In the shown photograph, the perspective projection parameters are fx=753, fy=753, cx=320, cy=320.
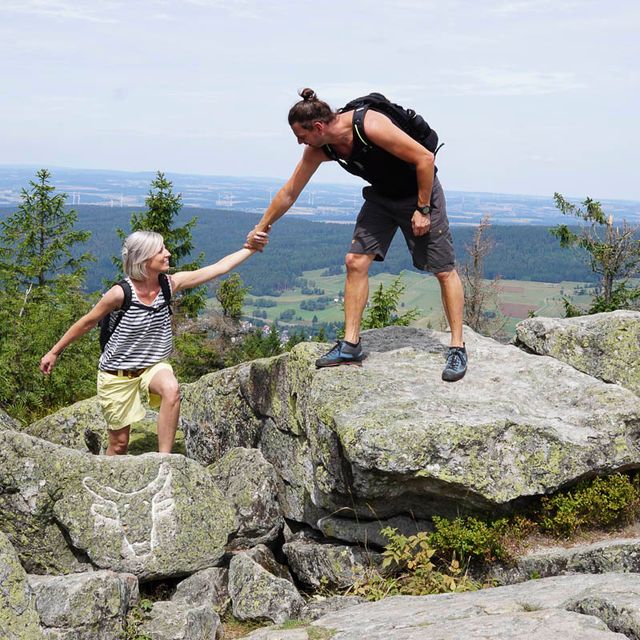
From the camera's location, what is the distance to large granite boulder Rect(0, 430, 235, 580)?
8.83 metres

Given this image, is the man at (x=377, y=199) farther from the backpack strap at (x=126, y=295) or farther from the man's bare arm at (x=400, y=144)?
the backpack strap at (x=126, y=295)

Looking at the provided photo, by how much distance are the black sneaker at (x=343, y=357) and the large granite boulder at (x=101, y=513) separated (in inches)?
102

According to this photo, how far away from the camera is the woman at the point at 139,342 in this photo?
9164 mm

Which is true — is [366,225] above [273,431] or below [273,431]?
above

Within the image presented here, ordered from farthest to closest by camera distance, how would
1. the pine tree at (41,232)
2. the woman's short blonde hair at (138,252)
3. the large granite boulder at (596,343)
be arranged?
the pine tree at (41,232), the large granite boulder at (596,343), the woman's short blonde hair at (138,252)

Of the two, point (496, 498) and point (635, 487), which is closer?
point (496, 498)

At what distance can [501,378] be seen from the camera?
10.4 meters

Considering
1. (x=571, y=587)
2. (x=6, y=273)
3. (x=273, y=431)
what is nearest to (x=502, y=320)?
(x=6, y=273)

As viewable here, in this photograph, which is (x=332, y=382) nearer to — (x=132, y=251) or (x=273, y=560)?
(x=273, y=560)

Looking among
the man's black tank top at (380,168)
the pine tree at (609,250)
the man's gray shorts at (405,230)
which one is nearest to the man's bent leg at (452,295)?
the man's gray shorts at (405,230)

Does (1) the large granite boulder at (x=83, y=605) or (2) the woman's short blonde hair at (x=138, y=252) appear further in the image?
(2) the woman's short blonde hair at (x=138, y=252)

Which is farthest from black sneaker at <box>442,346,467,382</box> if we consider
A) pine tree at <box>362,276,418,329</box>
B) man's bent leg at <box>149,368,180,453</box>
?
pine tree at <box>362,276,418,329</box>

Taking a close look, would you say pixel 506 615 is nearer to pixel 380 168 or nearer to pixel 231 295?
pixel 380 168

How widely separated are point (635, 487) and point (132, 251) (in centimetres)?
702
